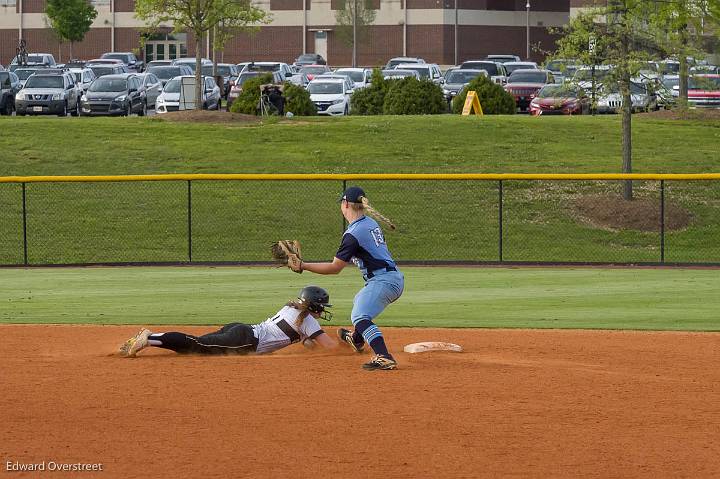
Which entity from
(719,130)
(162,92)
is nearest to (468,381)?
(719,130)

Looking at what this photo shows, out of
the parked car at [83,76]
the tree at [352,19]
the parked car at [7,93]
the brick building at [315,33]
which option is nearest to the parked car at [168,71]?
the parked car at [83,76]

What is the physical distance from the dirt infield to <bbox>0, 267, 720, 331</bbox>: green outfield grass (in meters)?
2.07

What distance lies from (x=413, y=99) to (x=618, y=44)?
1384 centimetres

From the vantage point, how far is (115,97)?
44875 millimetres

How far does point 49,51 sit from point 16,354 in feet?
267

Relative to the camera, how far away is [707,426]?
9.27 metres

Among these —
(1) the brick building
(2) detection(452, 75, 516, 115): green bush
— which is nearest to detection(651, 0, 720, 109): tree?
(2) detection(452, 75, 516, 115): green bush

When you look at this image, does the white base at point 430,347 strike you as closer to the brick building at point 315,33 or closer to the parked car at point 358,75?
the parked car at point 358,75

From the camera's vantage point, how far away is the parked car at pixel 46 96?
146ft

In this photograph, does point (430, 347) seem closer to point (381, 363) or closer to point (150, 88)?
point (381, 363)

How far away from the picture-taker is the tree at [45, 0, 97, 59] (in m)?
79.6

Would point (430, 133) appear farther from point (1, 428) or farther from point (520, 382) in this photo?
point (1, 428)

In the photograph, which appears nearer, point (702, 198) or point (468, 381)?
point (468, 381)

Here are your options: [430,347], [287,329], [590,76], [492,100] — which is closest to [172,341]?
[287,329]
